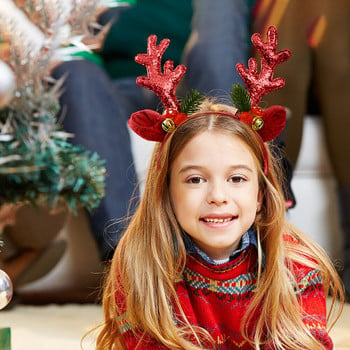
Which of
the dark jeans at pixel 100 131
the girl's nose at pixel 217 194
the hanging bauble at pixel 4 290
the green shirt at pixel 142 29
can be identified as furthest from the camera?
the green shirt at pixel 142 29

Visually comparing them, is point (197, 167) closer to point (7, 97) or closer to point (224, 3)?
point (7, 97)

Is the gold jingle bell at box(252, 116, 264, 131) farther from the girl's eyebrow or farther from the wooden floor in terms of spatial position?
the wooden floor

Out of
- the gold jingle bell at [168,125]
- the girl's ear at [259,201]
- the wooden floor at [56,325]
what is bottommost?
the wooden floor at [56,325]

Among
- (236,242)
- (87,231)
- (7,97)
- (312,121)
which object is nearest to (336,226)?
(312,121)

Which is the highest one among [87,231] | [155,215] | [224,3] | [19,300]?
[224,3]

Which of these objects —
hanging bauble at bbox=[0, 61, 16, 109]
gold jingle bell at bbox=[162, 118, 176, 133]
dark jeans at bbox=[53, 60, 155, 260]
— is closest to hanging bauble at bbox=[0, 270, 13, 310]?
hanging bauble at bbox=[0, 61, 16, 109]

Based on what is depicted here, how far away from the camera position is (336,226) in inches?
68.1

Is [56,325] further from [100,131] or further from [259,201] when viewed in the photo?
[259,201]

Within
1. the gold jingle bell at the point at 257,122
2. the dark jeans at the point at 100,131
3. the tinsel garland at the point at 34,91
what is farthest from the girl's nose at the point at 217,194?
the dark jeans at the point at 100,131

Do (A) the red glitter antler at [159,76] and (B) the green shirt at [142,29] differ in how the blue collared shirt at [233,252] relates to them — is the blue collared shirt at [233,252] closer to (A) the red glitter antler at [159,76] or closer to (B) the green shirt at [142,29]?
(A) the red glitter antler at [159,76]

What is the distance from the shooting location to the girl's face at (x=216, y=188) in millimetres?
955

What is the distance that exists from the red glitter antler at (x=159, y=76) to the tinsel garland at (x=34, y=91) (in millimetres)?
135

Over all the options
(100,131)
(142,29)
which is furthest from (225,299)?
(142,29)

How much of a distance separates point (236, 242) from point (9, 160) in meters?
0.39
